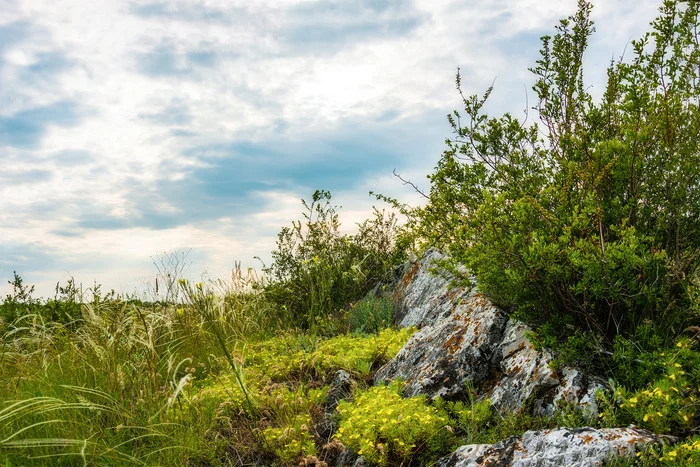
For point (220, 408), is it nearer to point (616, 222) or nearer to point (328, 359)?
point (328, 359)

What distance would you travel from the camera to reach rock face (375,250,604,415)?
12.5ft

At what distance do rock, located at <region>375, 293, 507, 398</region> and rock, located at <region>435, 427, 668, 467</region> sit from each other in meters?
1.09

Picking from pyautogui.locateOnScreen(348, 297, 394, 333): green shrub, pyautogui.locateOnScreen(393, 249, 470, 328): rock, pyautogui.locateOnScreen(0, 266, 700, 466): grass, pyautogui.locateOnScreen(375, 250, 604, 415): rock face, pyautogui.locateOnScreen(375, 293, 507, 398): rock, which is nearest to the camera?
pyautogui.locateOnScreen(0, 266, 700, 466): grass

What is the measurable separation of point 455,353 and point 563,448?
152 centimetres

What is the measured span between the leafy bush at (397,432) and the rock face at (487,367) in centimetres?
43

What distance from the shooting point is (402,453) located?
3.83 m

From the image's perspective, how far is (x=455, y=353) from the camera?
4559 mm

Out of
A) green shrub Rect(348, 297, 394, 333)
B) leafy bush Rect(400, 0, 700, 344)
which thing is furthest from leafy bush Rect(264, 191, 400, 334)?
leafy bush Rect(400, 0, 700, 344)

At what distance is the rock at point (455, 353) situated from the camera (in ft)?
14.5

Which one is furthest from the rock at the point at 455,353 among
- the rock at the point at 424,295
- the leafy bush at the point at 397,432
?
the rock at the point at 424,295

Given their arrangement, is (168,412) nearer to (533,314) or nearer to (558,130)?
(533,314)

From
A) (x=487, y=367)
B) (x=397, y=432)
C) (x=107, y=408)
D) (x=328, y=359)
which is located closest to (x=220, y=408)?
(x=107, y=408)

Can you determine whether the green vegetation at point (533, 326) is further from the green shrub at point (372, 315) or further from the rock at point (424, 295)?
the green shrub at point (372, 315)

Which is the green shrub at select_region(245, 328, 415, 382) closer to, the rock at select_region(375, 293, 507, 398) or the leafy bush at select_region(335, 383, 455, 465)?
the rock at select_region(375, 293, 507, 398)
